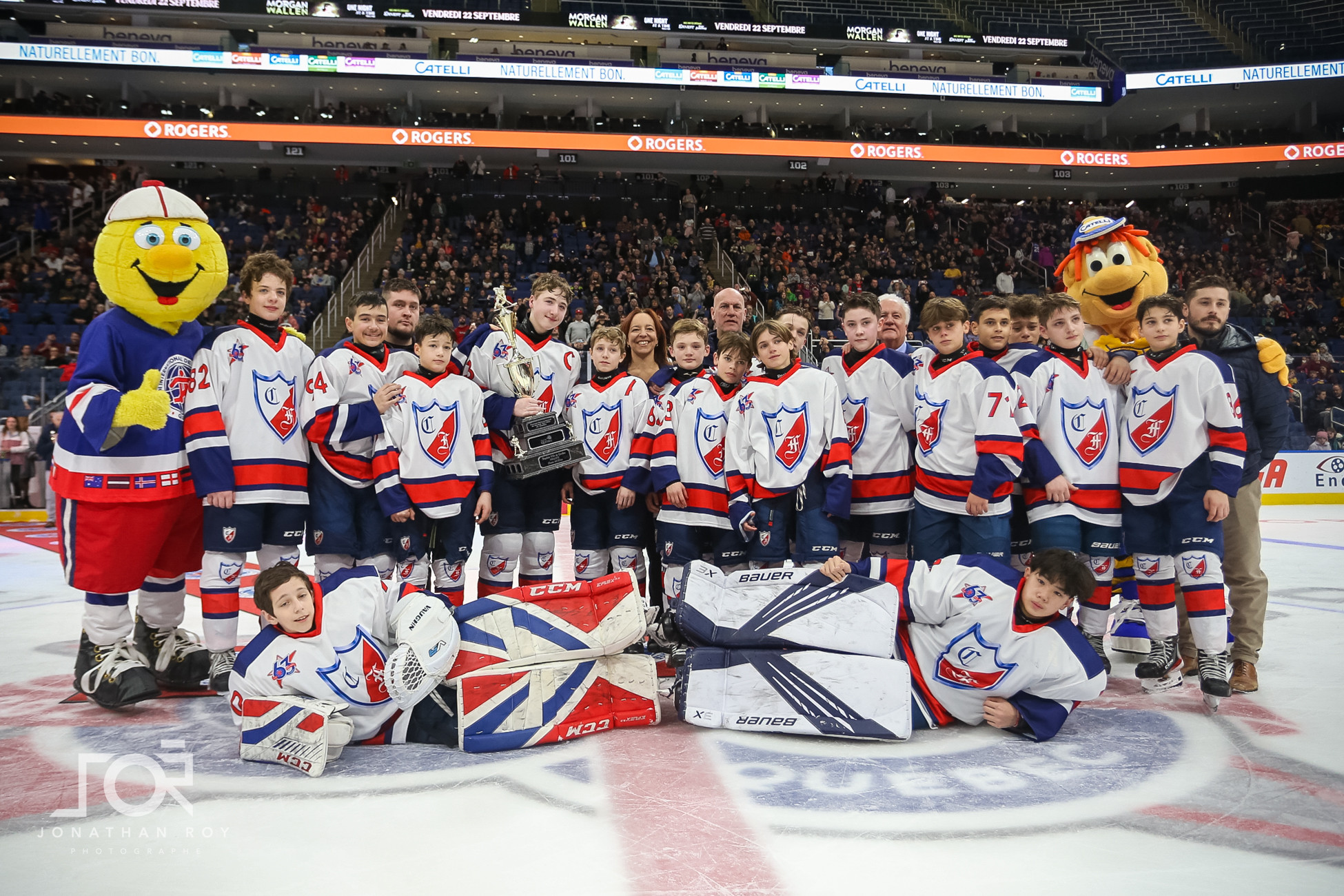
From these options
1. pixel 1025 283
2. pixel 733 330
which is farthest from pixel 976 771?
pixel 1025 283

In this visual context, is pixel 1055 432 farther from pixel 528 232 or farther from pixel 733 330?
pixel 528 232

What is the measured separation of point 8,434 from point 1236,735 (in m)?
12.5

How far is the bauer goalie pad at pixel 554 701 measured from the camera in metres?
3.03

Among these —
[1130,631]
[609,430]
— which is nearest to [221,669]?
[609,430]

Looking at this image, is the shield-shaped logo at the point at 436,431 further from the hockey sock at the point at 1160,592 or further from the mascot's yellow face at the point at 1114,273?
the mascot's yellow face at the point at 1114,273

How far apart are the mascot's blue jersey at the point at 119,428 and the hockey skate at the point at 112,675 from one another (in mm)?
607

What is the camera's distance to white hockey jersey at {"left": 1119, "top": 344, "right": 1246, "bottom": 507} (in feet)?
11.6

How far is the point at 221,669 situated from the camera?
3.63 meters

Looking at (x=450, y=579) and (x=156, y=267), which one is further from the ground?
(x=156, y=267)

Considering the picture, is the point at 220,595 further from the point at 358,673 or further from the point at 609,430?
the point at 609,430

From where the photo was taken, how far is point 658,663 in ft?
13.5

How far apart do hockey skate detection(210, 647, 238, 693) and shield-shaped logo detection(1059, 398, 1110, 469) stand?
3.61m

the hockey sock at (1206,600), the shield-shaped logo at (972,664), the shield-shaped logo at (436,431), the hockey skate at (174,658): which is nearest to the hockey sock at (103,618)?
the hockey skate at (174,658)

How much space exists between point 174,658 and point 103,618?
0.37m
